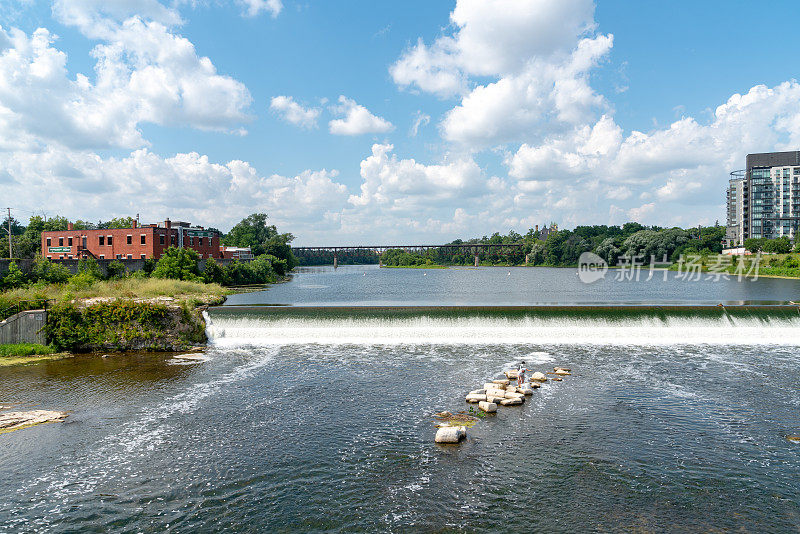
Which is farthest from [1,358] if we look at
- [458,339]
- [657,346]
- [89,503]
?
[657,346]

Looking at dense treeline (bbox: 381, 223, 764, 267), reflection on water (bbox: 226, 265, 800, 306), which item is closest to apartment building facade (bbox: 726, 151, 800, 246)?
dense treeline (bbox: 381, 223, 764, 267)

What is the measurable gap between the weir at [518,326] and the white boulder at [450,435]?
43.1ft

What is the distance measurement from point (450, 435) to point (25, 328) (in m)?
25.2

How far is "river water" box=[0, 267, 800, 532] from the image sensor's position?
1011 centimetres

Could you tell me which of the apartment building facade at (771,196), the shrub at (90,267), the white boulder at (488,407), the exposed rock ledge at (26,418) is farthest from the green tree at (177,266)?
the apartment building facade at (771,196)

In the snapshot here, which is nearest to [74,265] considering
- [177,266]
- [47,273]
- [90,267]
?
[90,267]

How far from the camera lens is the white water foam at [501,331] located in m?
26.8

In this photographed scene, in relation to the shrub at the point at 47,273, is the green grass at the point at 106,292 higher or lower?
lower

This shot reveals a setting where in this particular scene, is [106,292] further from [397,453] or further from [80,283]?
[397,453]

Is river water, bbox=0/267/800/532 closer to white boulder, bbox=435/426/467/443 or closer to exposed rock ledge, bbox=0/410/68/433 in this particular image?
white boulder, bbox=435/426/467/443

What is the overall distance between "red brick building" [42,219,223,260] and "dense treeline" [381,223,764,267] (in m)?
99.5

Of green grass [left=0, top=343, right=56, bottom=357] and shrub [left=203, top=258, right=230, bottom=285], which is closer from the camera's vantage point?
green grass [left=0, top=343, right=56, bottom=357]

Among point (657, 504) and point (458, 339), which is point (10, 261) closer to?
point (458, 339)

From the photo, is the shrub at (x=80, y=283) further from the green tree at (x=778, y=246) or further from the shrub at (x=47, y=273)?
the green tree at (x=778, y=246)
